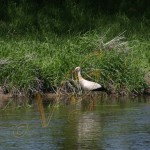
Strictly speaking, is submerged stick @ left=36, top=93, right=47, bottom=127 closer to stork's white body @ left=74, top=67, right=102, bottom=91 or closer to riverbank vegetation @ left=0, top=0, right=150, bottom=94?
riverbank vegetation @ left=0, top=0, right=150, bottom=94

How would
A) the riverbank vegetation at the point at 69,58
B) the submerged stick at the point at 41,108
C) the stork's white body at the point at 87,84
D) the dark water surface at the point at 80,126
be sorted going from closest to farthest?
1. the dark water surface at the point at 80,126
2. the submerged stick at the point at 41,108
3. the stork's white body at the point at 87,84
4. the riverbank vegetation at the point at 69,58

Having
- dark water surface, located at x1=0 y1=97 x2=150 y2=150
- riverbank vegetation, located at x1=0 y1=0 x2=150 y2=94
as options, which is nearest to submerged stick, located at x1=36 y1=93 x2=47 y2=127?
dark water surface, located at x1=0 y1=97 x2=150 y2=150

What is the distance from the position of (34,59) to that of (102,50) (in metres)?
1.55

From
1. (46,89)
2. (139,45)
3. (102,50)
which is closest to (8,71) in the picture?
(46,89)

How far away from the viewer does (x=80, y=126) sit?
16.9 m

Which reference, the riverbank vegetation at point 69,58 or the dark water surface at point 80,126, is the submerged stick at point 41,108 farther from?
the riverbank vegetation at point 69,58

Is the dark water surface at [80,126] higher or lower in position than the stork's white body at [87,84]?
lower

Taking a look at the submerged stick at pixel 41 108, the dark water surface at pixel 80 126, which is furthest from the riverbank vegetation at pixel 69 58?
the dark water surface at pixel 80 126

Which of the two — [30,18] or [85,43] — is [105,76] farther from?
[30,18]

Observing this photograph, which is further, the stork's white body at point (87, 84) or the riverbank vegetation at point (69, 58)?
the riverbank vegetation at point (69, 58)

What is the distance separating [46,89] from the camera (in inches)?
846

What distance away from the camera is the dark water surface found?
595 inches

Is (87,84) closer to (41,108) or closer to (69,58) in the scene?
(41,108)

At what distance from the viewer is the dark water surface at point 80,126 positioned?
15.1m
